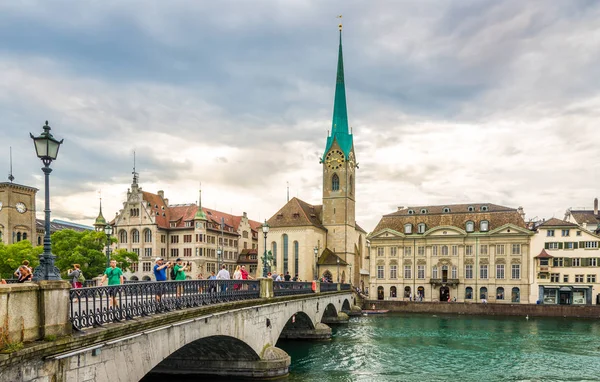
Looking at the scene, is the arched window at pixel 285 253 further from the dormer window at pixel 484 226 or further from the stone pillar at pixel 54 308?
the stone pillar at pixel 54 308

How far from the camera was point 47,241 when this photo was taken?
11.2 m

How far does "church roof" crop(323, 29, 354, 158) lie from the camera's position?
89688 mm

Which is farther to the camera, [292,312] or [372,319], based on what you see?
[372,319]

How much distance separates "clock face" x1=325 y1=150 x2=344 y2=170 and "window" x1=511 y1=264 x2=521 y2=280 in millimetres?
31038

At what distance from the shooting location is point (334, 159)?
89250 millimetres

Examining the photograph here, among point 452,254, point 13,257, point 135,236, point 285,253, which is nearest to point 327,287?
point 452,254

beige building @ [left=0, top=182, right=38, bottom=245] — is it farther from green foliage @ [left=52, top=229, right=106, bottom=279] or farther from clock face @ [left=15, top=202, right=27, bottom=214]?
green foliage @ [left=52, top=229, right=106, bottom=279]

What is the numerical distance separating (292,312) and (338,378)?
6977mm

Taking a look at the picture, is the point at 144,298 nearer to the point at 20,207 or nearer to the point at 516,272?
the point at 516,272

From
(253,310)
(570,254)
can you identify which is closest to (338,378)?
(253,310)

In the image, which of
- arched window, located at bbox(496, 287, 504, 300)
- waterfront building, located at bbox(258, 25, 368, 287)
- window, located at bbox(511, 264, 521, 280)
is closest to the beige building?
waterfront building, located at bbox(258, 25, 368, 287)

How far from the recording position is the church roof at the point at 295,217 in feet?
269

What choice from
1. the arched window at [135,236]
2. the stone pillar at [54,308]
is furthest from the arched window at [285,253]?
the stone pillar at [54,308]

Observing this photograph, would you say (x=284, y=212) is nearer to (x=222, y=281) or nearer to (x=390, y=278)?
(x=390, y=278)
